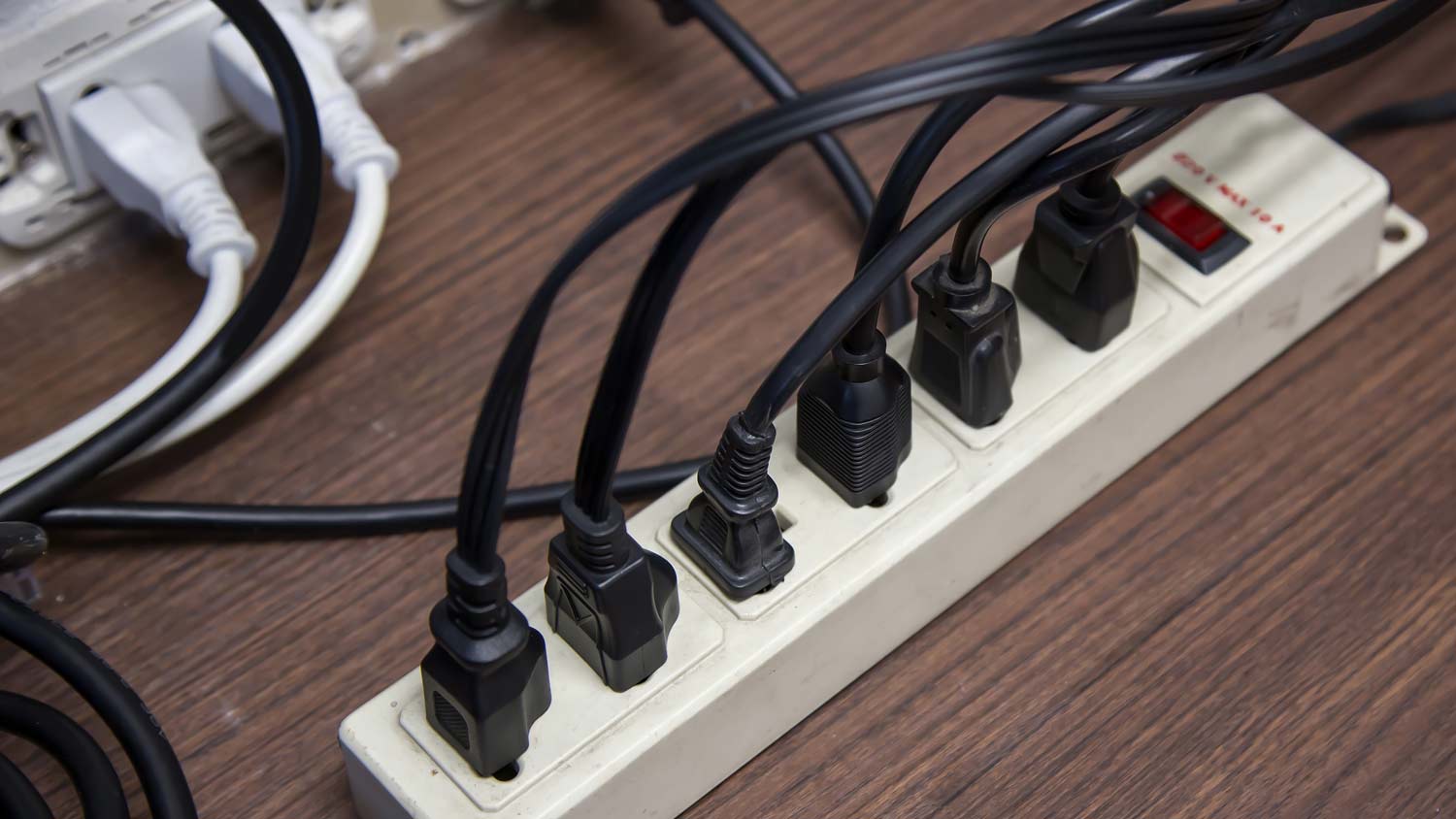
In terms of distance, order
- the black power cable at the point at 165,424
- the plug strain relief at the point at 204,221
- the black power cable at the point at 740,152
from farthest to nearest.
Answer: the plug strain relief at the point at 204,221 → the black power cable at the point at 165,424 → the black power cable at the point at 740,152

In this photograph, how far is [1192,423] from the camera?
53cm

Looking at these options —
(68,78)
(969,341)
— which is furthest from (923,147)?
(68,78)

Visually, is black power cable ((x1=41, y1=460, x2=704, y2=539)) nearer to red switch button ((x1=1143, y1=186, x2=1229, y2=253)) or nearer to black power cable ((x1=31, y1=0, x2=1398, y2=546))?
black power cable ((x1=31, y1=0, x2=1398, y2=546))

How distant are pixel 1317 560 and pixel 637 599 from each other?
22cm

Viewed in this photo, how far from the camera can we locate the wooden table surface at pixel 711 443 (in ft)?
1.50

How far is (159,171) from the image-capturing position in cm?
53

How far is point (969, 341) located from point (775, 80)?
0.16 metres

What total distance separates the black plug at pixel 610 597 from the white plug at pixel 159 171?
0.19 m

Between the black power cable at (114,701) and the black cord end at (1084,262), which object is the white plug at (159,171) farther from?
the black cord end at (1084,262)

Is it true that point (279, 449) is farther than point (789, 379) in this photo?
Yes

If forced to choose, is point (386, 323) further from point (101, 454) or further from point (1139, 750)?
point (1139, 750)

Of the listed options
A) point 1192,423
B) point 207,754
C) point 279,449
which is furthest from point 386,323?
point 1192,423

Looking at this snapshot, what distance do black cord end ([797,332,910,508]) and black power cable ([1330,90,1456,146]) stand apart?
0.24 m

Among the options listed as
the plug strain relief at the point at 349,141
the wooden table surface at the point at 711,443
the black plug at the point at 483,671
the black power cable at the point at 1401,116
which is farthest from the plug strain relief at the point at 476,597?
the black power cable at the point at 1401,116
